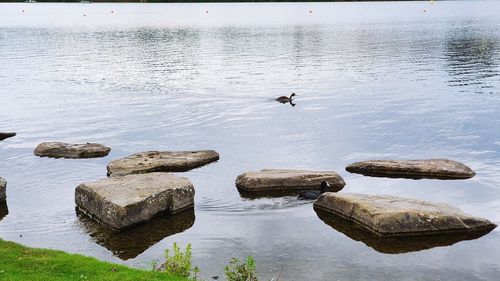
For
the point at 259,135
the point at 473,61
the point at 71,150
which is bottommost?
the point at 259,135

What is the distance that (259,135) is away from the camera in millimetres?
41344

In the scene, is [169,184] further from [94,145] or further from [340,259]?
[94,145]

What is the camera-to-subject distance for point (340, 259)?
20969mm

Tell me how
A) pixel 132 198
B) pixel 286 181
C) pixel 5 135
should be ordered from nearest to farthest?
1. pixel 132 198
2. pixel 286 181
3. pixel 5 135

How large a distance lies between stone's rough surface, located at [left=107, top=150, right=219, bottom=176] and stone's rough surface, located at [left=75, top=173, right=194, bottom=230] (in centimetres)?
362

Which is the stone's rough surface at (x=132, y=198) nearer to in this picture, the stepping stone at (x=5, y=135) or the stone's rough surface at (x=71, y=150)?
the stone's rough surface at (x=71, y=150)

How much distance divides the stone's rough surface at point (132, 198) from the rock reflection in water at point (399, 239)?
22.3 feet

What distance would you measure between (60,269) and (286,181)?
45.4 ft

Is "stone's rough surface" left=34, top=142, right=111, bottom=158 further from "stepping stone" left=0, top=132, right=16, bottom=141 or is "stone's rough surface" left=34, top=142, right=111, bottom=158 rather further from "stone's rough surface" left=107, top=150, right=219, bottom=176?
"stepping stone" left=0, top=132, right=16, bottom=141

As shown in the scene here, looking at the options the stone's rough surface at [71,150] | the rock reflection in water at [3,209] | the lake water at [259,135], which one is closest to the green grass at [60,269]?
the lake water at [259,135]

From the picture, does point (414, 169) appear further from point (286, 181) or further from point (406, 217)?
point (406, 217)

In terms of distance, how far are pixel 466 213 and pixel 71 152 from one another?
72.9ft

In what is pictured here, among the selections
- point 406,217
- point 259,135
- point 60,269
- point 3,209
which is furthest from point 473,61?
point 60,269

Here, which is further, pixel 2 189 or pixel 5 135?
pixel 5 135
